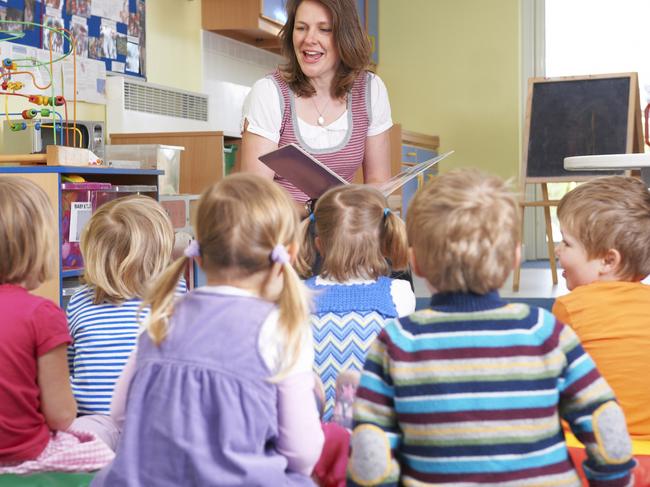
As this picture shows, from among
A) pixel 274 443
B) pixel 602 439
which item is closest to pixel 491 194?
pixel 602 439

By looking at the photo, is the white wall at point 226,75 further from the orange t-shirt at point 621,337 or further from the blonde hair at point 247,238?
the blonde hair at point 247,238

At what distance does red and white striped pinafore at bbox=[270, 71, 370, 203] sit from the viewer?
2350mm

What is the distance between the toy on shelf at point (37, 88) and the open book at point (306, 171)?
1.35 meters

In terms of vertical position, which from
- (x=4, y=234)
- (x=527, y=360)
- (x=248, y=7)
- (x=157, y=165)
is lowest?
(x=527, y=360)

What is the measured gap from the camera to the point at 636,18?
698cm

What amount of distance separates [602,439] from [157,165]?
10.2 feet

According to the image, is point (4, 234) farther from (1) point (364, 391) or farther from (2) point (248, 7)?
(2) point (248, 7)

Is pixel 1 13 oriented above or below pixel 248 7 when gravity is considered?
below

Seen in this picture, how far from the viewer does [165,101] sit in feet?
15.1

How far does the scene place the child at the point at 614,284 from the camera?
4.78ft

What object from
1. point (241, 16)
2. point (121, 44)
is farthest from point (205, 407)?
point (241, 16)

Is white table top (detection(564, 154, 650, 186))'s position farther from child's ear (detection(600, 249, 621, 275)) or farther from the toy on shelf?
the toy on shelf

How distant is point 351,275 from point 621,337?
1.81ft

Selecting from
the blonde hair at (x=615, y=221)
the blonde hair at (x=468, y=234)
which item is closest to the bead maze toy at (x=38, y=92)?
the blonde hair at (x=615, y=221)
